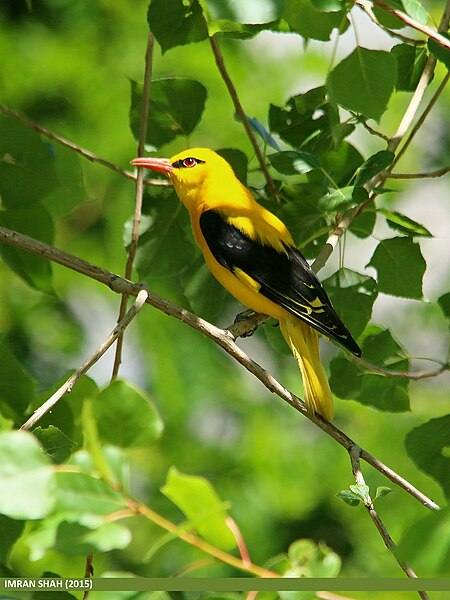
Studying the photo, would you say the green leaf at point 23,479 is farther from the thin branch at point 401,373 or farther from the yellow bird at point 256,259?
the yellow bird at point 256,259

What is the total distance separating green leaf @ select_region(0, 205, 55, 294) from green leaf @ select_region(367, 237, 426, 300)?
774mm

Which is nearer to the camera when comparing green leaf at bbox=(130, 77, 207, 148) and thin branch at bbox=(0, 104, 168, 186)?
thin branch at bbox=(0, 104, 168, 186)

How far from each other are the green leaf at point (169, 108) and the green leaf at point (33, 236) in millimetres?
343

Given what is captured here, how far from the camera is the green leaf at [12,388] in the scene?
1.74 meters

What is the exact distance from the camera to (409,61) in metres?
2.14

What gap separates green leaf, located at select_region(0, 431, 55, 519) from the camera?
0.92 meters

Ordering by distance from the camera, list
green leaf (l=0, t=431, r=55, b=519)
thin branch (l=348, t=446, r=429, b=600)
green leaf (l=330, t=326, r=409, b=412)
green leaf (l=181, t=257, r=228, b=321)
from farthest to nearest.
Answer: green leaf (l=181, t=257, r=228, b=321), green leaf (l=330, t=326, r=409, b=412), thin branch (l=348, t=446, r=429, b=600), green leaf (l=0, t=431, r=55, b=519)

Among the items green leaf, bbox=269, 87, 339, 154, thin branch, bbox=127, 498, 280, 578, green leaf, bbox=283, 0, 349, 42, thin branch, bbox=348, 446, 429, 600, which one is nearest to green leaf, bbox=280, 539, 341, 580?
thin branch, bbox=127, 498, 280, 578

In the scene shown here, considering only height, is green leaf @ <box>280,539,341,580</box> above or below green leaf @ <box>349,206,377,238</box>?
above

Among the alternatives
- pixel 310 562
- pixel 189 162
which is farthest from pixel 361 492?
pixel 189 162

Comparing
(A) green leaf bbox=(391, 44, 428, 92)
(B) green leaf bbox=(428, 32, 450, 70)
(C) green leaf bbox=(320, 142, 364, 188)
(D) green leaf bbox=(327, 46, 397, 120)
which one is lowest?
(C) green leaf bbox=(320, 142, 364, 188)

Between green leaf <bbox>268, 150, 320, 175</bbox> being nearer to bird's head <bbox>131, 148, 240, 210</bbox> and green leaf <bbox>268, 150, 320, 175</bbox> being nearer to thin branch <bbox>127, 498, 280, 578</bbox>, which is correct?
bird's head <bbox>131, 148, 240, 210</bbox>

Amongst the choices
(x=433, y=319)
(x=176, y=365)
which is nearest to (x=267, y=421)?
(x=176, y=365)

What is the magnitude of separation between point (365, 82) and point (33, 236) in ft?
2.81
